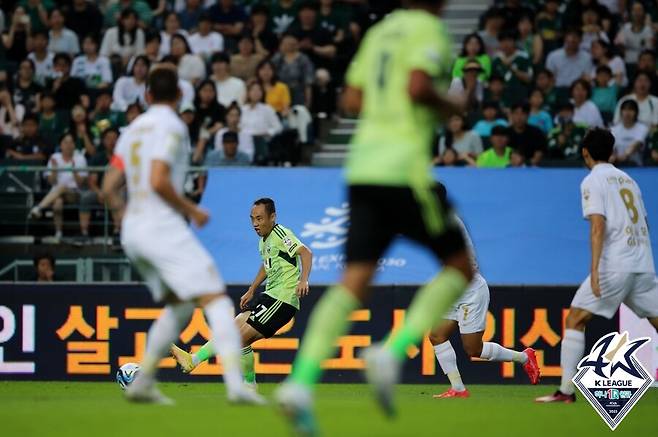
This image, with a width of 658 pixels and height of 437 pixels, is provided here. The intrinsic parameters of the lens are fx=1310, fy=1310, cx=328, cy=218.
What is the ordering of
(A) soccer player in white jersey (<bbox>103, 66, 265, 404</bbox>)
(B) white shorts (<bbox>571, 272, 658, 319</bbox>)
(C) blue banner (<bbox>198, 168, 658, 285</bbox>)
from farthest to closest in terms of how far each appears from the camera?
1. (C) blue banner (<bbox>198, 168, 658, 285</bbox>)
2. (B) white shorts (<bbox>571, 272, 658, 319</bbox>)
3. (A) soccer player in white jersey (<bbox>103, 66, 265, 404</bbox>)

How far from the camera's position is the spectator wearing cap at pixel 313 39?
70.0 feet

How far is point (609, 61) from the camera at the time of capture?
806 inches

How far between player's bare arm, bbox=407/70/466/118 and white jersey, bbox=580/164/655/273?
4.00m

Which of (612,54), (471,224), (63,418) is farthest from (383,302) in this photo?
(63,418)

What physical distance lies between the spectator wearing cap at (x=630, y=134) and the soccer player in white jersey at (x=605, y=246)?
24.4ft

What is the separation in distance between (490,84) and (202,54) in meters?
4.91

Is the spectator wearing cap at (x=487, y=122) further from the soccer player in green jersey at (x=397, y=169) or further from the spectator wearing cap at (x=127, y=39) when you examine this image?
the soccer player in green jersey at (x=397, y=169)

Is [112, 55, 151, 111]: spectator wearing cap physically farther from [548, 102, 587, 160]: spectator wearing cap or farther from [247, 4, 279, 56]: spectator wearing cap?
[548, 102, 587, 160]: spectator wearing cap

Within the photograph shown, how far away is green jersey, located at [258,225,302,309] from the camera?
13.7 metres

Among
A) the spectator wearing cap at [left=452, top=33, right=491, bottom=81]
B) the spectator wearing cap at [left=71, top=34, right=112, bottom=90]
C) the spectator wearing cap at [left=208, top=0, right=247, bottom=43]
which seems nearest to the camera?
the spectator wearing cap at [left=452, top=33, right=491, bottom=81]

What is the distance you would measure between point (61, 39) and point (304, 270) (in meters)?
10.7

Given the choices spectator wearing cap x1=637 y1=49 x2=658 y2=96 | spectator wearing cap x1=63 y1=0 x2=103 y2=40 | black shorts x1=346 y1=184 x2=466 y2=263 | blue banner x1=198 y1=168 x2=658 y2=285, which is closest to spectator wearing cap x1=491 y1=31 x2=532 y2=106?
spectator wearing cap x1=637 y1=49 x2=658 y2=96

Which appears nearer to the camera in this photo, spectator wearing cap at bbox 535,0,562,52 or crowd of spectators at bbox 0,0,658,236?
crowd of spectators at bbox 0,0,658,236

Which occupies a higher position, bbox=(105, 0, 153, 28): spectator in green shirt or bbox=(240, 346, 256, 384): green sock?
bbox=(105, 0, 153, 28): spectator in green shirt
